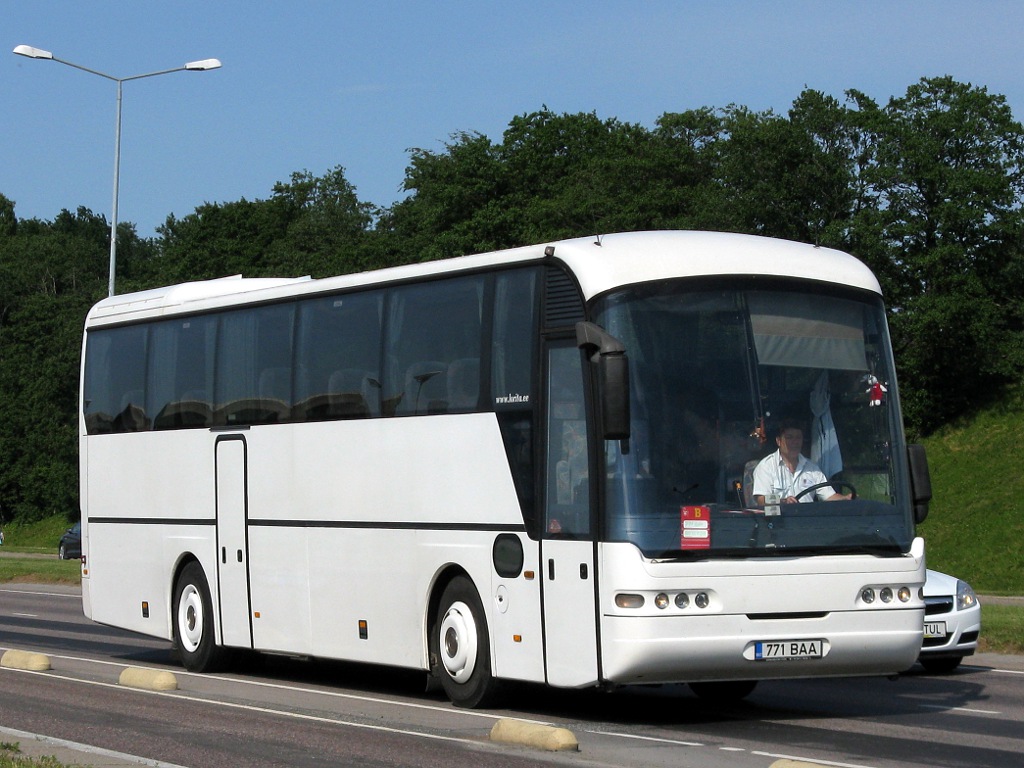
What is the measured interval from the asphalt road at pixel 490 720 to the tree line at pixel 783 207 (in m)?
39.1

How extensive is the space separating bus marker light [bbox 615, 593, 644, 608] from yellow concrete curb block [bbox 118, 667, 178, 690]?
232 inches

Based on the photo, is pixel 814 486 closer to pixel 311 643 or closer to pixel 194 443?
pixel 311 643

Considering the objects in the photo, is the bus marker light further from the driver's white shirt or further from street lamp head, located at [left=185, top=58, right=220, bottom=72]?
street lamp head, located at [left=185, top=58, right=220, bottom=72]

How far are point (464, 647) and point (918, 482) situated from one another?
3.91 metres

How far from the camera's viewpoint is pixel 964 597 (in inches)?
658

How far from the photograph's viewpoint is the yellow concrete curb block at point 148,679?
1565 cm

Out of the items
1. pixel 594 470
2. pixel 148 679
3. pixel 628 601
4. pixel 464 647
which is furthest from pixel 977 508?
pixel 628 601

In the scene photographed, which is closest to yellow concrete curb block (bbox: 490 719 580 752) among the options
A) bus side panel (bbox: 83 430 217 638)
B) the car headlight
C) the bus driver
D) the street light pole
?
the bus driver

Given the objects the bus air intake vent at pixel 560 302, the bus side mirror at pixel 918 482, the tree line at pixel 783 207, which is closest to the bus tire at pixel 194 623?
the bus air intake vent at pixel 560 302

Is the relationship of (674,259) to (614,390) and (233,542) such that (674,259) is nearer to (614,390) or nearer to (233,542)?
(614,390)

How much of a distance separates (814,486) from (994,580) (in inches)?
1322

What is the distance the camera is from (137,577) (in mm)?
19062

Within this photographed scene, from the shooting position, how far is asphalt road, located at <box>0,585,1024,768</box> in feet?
34.7

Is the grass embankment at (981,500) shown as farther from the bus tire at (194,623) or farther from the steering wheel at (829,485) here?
the steering wheel at (829,485)
